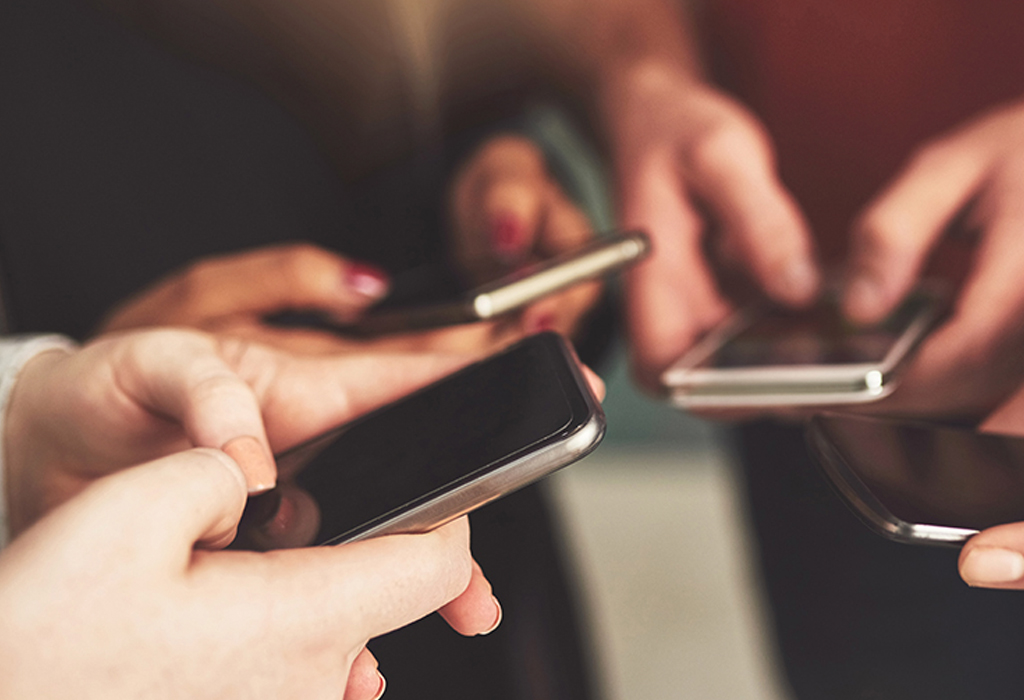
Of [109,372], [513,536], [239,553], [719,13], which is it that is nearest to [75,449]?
[109,372]

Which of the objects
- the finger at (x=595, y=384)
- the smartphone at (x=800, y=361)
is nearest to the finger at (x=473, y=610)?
the finger at (x=595, y=384)

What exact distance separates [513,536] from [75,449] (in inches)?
13.3

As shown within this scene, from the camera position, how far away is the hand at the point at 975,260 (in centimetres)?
52

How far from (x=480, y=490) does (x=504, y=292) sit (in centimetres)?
26

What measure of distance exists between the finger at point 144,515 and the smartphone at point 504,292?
0.30 meters

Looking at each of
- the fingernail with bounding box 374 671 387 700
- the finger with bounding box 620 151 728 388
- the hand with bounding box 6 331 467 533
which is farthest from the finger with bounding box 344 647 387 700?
the finger with bounding box 620 151 728 388

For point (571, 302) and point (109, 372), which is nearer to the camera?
point (109, 372)

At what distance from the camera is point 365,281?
0.67 metres

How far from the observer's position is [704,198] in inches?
26.6

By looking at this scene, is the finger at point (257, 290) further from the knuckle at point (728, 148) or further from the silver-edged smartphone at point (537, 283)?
the knuckle at point (728, 148)

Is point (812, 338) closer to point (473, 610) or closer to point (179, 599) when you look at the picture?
point (473, 610)

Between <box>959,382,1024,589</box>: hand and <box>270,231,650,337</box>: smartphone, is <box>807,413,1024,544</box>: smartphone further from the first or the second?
<box>270,231,650,337</box>: smartphone

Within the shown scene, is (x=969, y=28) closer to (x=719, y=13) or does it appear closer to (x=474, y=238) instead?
(x=719, y=13)

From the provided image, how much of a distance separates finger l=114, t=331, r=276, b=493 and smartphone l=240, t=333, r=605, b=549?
0.03 m
